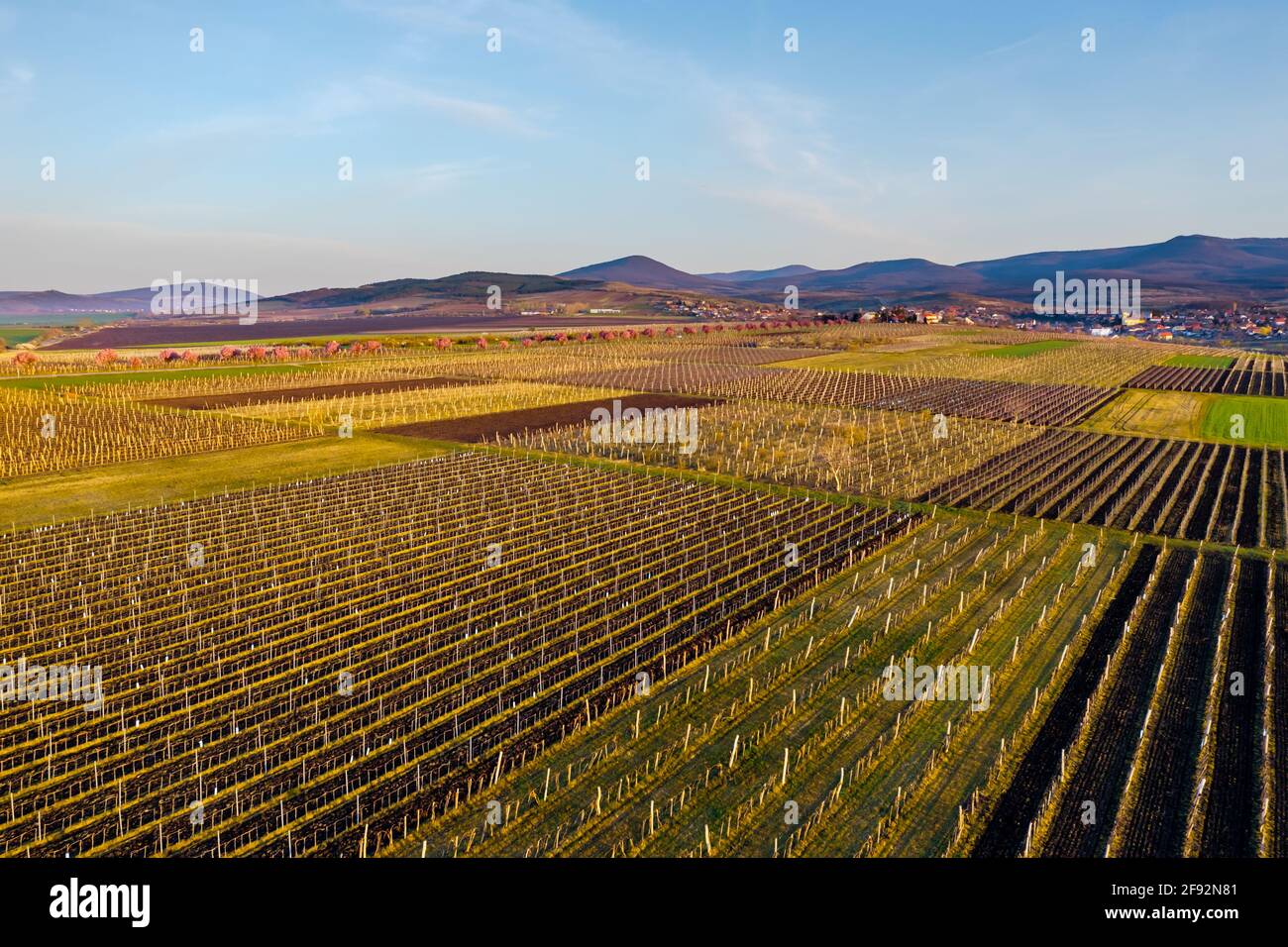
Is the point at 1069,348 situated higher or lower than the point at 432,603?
higher

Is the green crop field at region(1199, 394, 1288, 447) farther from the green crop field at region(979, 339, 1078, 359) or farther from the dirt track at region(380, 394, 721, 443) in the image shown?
the green crop field at region(979, 339, 1078, 359)

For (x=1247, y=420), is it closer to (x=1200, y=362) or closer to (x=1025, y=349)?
(x=1200, y=362)

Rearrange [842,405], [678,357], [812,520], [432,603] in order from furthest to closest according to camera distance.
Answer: [678,357] < [842,405] < [812,520] < [432,603]

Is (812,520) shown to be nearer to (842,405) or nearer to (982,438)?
(982,438)

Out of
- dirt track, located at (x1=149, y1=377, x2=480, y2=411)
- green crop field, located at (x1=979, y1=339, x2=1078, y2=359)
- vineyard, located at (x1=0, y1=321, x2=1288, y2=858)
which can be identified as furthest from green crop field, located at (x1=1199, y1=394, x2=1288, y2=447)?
dirt track, located at (x1=149, y1=377, x2=480, y2=411)

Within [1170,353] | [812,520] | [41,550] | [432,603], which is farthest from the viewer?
[1170,353]

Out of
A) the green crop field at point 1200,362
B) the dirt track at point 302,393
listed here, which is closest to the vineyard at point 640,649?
the dirt track at point 302,393

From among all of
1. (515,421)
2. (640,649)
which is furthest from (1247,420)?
(640,649)

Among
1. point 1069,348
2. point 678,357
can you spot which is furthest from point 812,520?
point 1069,348
